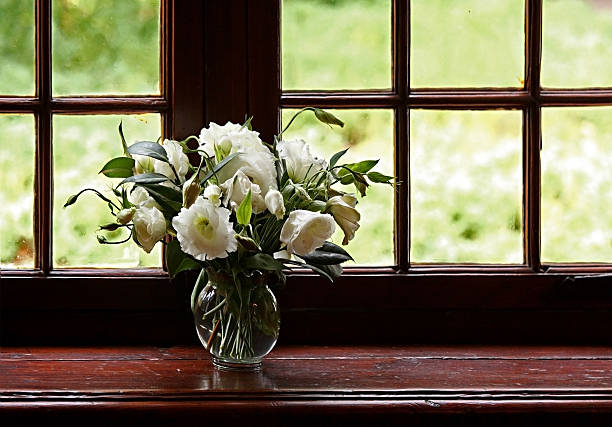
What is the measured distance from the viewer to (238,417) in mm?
1179

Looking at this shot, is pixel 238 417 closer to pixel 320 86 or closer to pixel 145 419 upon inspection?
pixel 145 419

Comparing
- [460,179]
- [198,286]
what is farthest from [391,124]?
[198,286]

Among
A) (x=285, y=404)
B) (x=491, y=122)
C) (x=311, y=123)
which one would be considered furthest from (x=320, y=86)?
(x=285, y=404)

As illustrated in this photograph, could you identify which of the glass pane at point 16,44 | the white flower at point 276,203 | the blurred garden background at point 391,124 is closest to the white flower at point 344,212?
the white flower at point 276,203

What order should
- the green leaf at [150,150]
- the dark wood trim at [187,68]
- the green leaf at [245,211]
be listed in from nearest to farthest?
the green leaf at [245,211], the green leaf at [150,150], the dark wood trim at [187,68]

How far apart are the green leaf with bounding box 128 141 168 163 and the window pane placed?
Answer: 1.19 feet

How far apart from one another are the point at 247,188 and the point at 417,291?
19.3 inches

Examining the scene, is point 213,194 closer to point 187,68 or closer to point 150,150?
point 150,150

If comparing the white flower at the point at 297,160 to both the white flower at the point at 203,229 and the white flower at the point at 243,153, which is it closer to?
the white flower at the point at 243,153

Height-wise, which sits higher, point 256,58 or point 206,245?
point 256,58

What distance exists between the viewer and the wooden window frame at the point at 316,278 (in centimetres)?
153

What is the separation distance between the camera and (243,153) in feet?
4.07

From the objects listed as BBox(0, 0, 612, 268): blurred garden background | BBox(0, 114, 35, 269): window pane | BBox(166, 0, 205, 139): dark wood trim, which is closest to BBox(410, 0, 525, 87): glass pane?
BBox(0, 0, 612, 268): blurred garden background

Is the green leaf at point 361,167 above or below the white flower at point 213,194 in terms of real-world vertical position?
above
